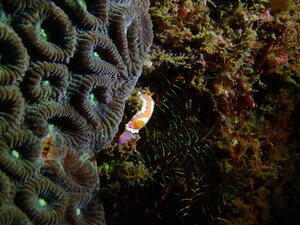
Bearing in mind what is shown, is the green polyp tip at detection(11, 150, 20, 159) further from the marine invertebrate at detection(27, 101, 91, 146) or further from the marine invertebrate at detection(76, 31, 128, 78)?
the marine invertebrate at detection(76, 31, 128, 78)

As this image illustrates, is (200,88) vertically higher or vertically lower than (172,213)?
higher

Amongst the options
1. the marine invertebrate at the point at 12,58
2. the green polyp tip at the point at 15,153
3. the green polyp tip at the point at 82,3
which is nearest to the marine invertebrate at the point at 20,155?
the green polyp tip at the point at 15,153

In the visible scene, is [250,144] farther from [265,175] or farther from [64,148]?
[64,148]

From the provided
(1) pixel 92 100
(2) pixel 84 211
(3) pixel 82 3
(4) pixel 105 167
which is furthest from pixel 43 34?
(2) pixel 84 211

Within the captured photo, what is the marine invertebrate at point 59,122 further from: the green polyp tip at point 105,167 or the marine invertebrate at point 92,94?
the green polyp tip at point 105,167

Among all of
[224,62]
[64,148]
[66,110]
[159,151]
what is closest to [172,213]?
[159,151]
